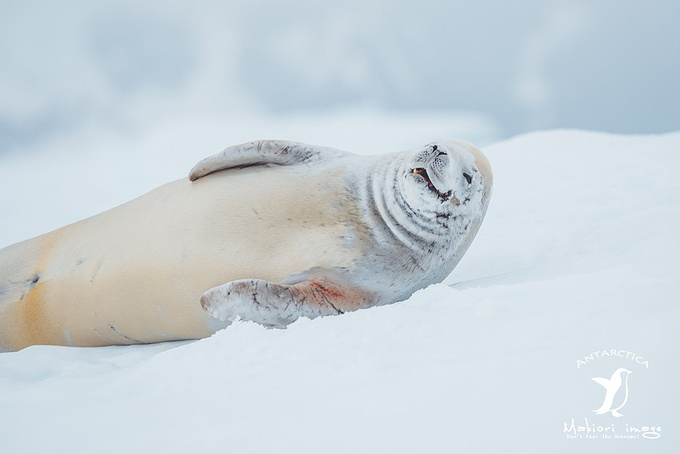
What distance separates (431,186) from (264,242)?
778mm

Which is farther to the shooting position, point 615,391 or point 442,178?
point 442,178

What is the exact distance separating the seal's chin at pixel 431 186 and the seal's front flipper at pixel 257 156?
0.58 meters

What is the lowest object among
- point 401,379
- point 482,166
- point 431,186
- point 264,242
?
point 401,379

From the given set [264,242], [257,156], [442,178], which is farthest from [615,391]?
[257,156]

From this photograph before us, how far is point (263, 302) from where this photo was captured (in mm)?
2514

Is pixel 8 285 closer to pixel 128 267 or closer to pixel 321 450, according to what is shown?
pixel 128 267

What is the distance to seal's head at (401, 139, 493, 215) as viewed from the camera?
9.70 feet

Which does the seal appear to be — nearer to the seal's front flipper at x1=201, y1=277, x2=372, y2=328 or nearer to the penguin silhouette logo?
the seal's front flipper at x1=201, y1=277, x2=372, y2=328

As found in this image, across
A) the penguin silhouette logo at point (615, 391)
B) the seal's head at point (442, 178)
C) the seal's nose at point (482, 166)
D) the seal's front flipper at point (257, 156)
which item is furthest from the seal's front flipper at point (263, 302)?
the penguin silhouette logo at point (615, 391)

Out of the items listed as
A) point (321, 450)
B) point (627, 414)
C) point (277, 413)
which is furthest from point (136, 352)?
point (627, 414)

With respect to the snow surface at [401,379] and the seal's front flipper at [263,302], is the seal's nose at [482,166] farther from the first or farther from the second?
the seal's front flipper at [263,302]

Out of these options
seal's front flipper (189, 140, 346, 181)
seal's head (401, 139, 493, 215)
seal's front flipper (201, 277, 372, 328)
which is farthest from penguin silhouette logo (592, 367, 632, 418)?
seal's front flipper (189, 140, 346, 181)

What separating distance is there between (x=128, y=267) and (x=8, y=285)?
0.84 meters

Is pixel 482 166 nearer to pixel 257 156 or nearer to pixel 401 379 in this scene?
pixel 257 156
